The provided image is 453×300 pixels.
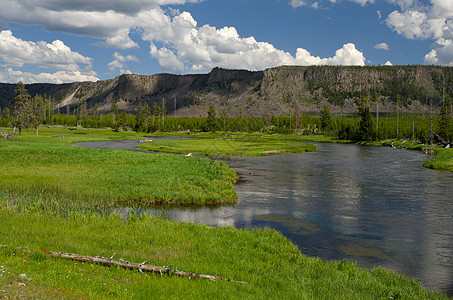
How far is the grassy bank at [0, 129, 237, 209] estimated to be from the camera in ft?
96.4

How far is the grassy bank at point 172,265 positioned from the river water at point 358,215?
3.12 metres

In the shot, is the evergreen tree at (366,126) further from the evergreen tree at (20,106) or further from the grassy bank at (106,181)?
the evergreen tree at (20,106)

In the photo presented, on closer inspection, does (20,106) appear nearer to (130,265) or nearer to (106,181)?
(106,181)

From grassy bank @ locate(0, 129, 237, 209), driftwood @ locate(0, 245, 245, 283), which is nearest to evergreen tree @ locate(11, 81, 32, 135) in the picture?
grassy bank @ locate(0, 129, 237, 209)

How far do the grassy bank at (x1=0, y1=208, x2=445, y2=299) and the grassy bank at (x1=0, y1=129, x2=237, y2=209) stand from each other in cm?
581

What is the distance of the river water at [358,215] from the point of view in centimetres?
1927

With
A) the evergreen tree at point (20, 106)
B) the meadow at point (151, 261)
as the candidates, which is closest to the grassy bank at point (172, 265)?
the meadow at point (151, 261)

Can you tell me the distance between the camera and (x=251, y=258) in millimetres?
16625

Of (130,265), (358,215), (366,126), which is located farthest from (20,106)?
(130,265)

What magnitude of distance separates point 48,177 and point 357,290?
109ft

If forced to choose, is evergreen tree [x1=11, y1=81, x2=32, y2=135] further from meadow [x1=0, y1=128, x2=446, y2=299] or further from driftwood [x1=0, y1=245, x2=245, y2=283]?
driftwood [x1=0, y1=245, x2=245, y2=283]

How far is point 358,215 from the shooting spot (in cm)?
2881

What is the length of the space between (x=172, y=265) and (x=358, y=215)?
19.7 m

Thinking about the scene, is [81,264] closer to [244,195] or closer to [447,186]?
[244,195]
